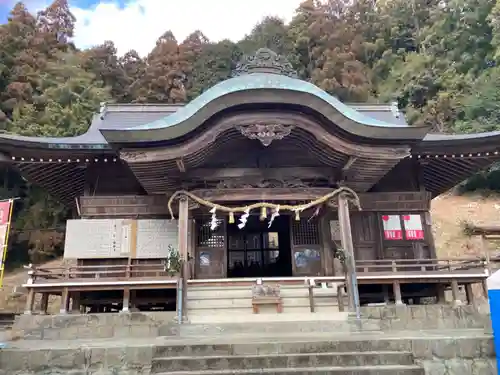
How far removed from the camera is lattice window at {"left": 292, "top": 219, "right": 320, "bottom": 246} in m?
12.6

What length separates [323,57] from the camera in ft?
141

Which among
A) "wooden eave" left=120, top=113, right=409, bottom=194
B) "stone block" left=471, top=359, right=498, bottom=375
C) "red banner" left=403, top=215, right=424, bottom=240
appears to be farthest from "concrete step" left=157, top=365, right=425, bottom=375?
"red banner" left=403, top=215, right=424, bottom=240

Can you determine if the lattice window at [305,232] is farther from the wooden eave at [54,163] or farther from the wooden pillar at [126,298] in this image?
the wooden eave at [54,163]

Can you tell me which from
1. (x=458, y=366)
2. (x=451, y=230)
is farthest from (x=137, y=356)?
(x=451, y=230)

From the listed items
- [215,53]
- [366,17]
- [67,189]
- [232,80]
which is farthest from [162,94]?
[232,80]

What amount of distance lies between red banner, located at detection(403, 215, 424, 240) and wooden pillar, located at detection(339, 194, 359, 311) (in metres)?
2.88

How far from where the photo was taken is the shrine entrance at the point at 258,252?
591 inches

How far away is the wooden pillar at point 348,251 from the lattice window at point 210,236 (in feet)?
12.7

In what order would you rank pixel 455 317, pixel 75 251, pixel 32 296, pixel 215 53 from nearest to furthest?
1. pixel 455 317
2. pixel 32 296
3. pixel 75 251
4. pixel 215 53

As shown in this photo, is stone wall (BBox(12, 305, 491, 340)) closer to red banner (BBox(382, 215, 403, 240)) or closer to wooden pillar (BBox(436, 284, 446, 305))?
wooden pillar (BBox(436, 284, 446, 305))

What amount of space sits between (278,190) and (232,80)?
2.97 meters

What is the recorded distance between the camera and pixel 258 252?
15281mm

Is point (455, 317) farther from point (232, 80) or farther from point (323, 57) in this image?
point (323, 57)

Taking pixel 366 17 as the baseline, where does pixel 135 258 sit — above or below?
A: below
